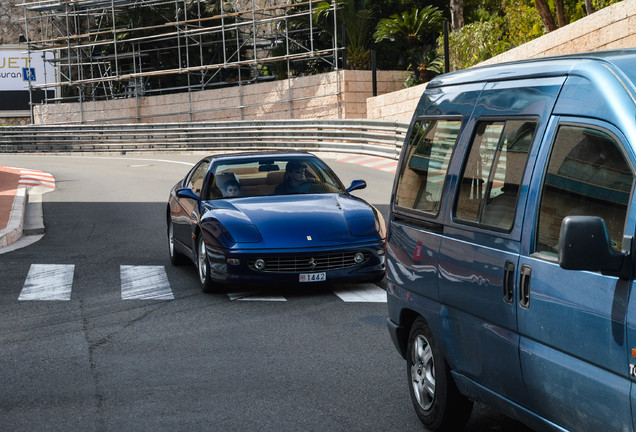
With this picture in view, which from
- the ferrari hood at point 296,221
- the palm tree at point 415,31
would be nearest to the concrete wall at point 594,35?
the ferrari hood at point 296,221

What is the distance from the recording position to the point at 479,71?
16.8ft

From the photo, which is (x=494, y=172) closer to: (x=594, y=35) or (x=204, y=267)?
(x=204, y=267)

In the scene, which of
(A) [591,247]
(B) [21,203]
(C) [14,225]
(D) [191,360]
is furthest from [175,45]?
(A) [591,247]

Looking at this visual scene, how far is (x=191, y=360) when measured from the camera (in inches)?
286

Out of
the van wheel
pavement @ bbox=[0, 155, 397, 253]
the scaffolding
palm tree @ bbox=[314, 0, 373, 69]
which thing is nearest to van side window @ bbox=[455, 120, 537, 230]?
the van wheel

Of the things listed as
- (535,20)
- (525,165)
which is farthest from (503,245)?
(535,20)

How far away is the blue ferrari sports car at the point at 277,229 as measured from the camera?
9578mm

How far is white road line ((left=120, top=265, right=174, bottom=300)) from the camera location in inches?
397

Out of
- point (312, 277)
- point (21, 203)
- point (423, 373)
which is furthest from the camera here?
point (21, 203)

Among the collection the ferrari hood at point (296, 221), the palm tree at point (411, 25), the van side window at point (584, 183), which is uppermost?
the palm tree at point (411, 25)

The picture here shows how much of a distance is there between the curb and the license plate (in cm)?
619

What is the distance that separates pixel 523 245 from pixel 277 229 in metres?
5.60

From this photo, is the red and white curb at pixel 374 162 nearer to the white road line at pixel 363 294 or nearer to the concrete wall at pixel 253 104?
the concrete wall at pixel 253 104

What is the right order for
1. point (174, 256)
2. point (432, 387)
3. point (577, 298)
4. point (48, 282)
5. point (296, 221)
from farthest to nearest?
point (174, 256), point (48, 282), point (296, 221), point (432, 387), point (577, 298)
